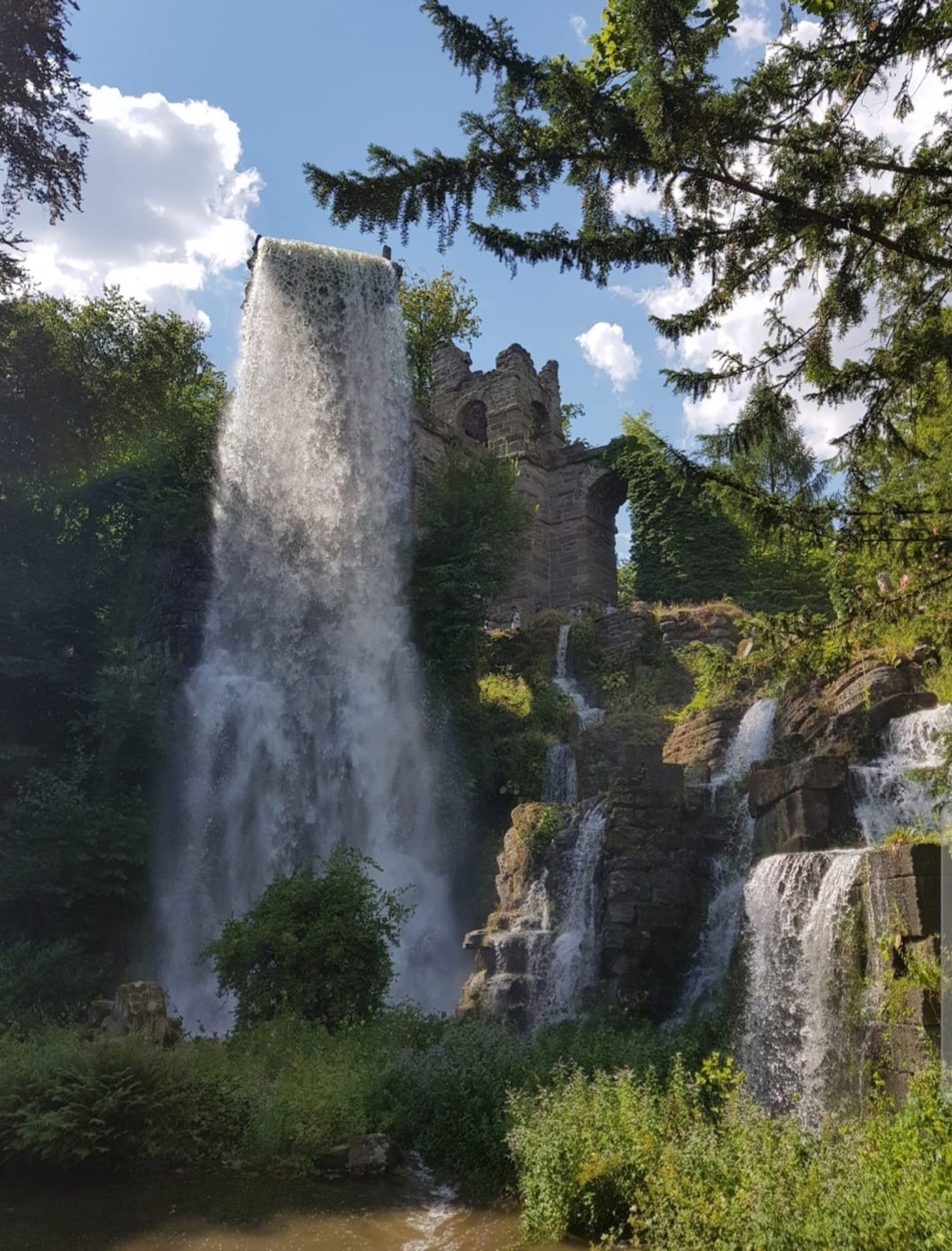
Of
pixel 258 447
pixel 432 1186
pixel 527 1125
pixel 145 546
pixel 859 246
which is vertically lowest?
pixel 432 1186

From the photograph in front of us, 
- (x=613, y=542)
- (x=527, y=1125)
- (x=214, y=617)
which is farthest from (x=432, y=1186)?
(x=613, y=542)

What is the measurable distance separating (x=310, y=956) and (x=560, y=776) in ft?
23.2

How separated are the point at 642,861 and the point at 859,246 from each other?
8.15 m

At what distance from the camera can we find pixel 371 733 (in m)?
19.1

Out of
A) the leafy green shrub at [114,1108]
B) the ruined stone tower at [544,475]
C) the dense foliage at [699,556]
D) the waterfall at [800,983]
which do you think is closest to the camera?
the leafy green shrub at [114,1108]

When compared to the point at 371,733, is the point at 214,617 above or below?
above

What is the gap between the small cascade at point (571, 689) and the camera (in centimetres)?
2005

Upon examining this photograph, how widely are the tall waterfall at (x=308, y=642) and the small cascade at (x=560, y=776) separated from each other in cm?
225

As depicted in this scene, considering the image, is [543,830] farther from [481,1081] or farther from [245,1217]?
[245,1217]

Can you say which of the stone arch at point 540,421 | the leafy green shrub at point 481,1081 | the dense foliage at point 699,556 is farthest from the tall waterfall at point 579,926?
the stone arch at point 540,421

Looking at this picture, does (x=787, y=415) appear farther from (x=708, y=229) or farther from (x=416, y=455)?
(x=416, y=455)

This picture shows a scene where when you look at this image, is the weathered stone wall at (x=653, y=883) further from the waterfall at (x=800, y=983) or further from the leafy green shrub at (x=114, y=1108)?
the leafy green shrub at (x=114, y=1108)

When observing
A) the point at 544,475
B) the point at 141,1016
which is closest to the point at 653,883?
the point at 141,1016

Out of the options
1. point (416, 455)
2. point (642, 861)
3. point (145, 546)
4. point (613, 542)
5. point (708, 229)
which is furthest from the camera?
point (613, 542)
